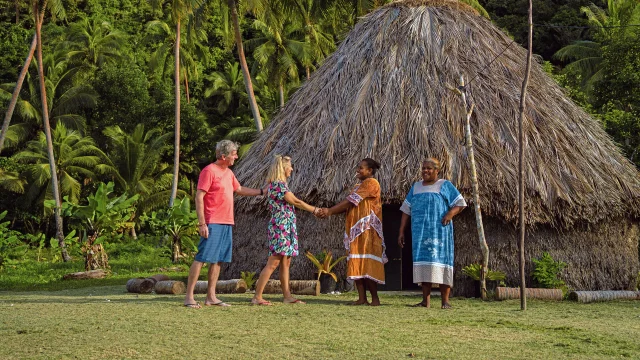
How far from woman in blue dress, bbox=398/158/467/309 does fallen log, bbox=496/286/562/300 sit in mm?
1361

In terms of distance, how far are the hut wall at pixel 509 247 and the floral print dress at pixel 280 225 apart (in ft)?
8.90

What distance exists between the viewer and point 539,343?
6609 millimetres

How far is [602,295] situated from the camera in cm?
1091

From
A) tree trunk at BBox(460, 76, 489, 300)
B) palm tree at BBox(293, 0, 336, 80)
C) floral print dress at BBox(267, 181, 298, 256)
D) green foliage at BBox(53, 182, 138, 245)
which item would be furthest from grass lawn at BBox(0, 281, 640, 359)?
palm tree at BBox(293, 0, 336, 80)

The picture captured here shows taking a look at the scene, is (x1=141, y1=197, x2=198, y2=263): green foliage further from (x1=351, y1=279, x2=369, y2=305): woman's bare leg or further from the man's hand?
the man's hand

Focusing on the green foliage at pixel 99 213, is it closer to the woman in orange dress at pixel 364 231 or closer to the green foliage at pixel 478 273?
the green foliage at pixel 478 273

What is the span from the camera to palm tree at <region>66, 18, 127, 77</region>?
35938mm

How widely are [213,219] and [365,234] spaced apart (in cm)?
161

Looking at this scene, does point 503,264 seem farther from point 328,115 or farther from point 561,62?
point 561,62

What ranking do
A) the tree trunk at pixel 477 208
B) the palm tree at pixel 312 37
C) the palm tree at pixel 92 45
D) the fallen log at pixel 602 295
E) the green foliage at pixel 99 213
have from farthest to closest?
1. the palm tree at pixel 92 45
2. the palm tree at pixel 312 37
3. the green foliage at pixel 99 213
4. the fallen log at pixel 602 295
5. the tree trunk at pixel 477 208

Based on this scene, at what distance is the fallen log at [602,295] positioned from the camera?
10.7 meters

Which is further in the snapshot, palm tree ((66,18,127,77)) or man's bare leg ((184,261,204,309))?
palm tree ((66,18,127,77))

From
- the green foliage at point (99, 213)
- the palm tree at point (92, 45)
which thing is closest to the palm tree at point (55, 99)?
the palm tree at point (92, 45)

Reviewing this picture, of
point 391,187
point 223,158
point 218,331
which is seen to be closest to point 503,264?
point 391,187
